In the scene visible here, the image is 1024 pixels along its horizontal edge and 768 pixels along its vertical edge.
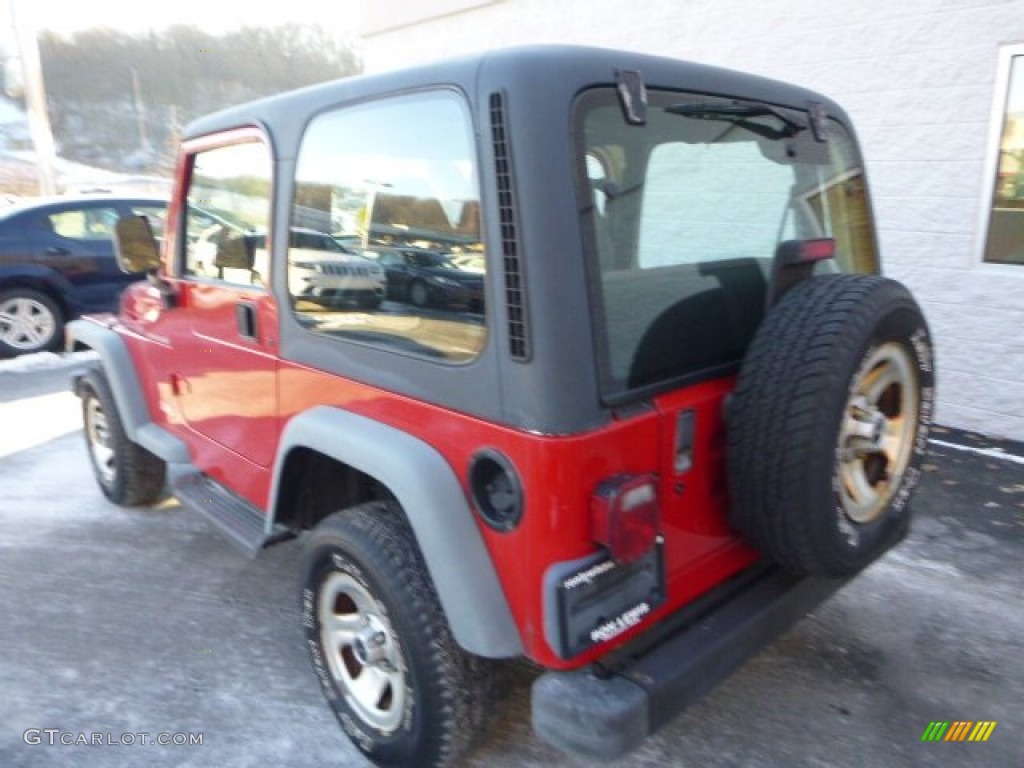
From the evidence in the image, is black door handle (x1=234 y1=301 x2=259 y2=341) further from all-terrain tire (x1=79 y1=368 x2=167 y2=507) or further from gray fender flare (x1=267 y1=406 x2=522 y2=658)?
all-terrain tire (x1=79 y1=368 x2=167 y2=507)

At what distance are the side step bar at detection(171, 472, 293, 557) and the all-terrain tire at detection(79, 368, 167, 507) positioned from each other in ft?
2.43

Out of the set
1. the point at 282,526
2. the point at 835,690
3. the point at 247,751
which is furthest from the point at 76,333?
the point at 835,690

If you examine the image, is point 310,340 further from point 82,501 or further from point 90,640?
point 82,501

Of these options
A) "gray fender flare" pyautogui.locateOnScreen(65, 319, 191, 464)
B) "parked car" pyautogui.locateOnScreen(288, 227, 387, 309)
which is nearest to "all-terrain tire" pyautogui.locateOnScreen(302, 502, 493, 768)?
"parked car" pyautogui.locateOnScreen(288, 227, 387, 309)

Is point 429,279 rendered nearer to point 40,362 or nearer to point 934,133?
point 934,133

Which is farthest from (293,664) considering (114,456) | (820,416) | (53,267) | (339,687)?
(53,267)

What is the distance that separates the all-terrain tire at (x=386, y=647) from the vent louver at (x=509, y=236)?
2.25 ft

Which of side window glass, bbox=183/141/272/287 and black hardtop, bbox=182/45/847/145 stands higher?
black hardtop, bbox=182/45/847/145

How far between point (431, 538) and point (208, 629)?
1670mm

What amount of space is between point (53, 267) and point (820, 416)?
7.89 m

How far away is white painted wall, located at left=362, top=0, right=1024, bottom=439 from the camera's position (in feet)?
15.5

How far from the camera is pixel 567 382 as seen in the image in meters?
1.71

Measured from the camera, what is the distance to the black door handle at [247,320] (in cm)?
265

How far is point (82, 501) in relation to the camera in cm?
430
